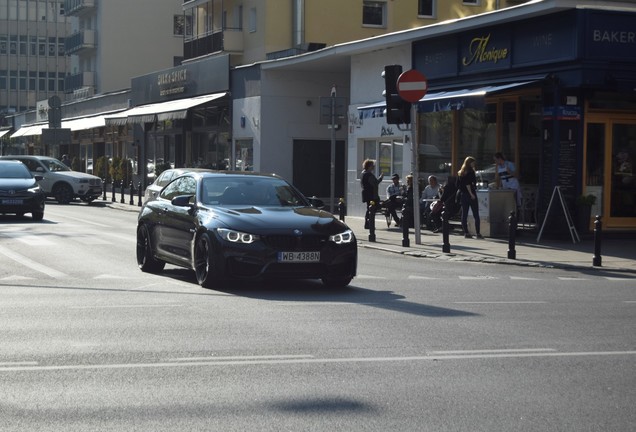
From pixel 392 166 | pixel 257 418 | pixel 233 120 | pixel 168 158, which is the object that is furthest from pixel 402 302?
pixel 168 158

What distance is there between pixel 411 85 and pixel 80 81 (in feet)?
207

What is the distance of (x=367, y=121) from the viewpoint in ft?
112

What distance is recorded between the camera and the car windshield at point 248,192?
50.7 feet

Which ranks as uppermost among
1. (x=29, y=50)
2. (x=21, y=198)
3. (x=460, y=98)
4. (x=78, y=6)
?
(x=29, y=50)

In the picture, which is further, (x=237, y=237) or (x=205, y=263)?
(x=205, y=263)

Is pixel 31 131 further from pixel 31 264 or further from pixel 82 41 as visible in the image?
pixel 31 264

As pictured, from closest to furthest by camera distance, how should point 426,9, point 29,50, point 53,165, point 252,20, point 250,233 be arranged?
1. point 250,233
2. point 53,165
3. point 252,20
4. point 426,9
5. point 29,50

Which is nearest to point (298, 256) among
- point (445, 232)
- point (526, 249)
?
point (445, 232)

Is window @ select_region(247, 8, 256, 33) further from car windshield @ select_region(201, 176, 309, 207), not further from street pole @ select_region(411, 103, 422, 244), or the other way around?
car windshield @ select_region(201, 176, 309, 207)

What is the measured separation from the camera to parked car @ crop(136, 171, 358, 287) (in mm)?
14055

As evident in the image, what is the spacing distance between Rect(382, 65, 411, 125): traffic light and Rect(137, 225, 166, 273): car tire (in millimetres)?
7447

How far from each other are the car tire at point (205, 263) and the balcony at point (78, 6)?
2708 inches

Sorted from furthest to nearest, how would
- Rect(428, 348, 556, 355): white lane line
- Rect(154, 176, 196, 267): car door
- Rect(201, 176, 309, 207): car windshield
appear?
Rect(201, 176, 309, 207): car windshield, Rect(154, 176, 196, 267): car door, Rect(428, 348, 556, 355): white lane line

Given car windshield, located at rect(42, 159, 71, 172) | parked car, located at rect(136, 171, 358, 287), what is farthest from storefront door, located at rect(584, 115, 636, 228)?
car windshield, located at rect(42, 159, 71, 172)
